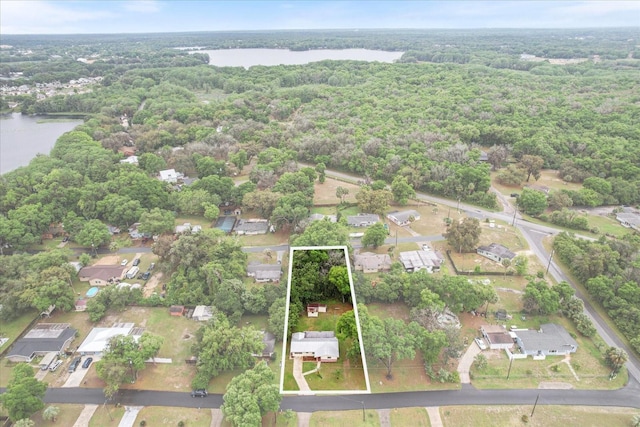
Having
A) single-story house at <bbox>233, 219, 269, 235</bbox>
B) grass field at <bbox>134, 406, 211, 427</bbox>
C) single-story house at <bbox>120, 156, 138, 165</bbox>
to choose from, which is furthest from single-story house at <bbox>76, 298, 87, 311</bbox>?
single-story house at <bbox>120, 156, 138, 165</bbox>

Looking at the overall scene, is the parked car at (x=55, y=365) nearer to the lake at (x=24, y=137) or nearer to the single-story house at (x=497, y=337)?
the single-story house at (x=497, y=337)

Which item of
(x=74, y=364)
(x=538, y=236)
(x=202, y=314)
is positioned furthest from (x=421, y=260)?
(x=74, y=364)

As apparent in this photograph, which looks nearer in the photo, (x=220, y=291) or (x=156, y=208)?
(x=220, y=291)

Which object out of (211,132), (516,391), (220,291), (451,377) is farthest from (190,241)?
(211,132)

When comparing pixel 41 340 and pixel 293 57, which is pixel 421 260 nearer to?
pixel 41 340

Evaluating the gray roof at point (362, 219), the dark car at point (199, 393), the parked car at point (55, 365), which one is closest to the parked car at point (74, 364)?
the parked car at point (55, 365)

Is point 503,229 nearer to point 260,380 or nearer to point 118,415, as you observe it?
point 260,380
